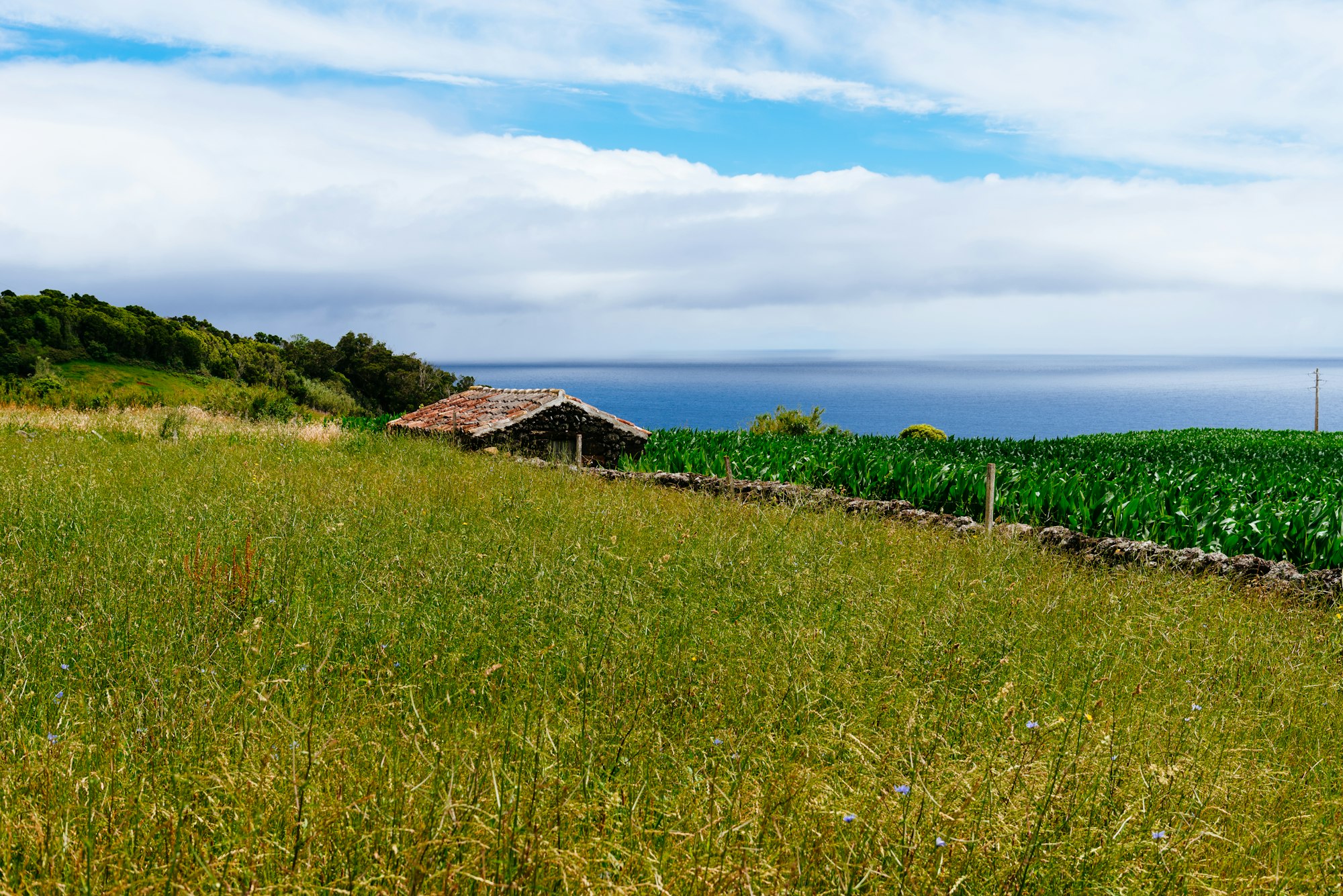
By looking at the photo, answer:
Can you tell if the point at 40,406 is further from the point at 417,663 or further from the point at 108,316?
the point at 108,316

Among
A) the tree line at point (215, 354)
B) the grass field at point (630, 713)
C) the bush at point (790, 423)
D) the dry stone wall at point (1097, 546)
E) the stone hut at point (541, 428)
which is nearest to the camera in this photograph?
the grass field at point (630, 713)

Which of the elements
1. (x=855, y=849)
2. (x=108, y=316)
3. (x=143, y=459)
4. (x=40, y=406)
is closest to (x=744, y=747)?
(x=855, y=849)

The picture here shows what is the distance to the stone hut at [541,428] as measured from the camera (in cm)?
1596

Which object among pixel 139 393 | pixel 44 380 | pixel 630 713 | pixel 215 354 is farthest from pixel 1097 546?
pixel 215 354

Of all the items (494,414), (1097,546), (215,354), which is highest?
(215,354)

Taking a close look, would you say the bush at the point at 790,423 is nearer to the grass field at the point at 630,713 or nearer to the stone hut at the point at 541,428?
the stone hut at the point at 541,428

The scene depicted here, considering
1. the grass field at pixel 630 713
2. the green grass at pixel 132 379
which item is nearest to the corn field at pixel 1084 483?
the grass field at pixel 630 713

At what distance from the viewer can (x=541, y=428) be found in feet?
54.3

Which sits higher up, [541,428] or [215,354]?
[215,354]

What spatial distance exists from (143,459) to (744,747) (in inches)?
487

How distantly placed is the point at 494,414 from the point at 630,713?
13514 mm

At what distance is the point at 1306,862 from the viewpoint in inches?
119

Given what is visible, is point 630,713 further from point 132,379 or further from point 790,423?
point 132,379

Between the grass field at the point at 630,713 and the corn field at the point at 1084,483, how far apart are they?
88.6 inches
